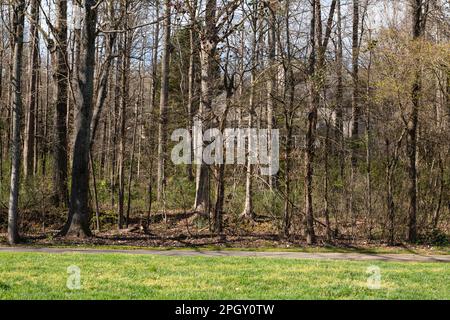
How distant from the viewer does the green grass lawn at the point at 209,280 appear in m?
7.38

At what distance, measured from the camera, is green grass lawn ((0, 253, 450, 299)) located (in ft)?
24.2

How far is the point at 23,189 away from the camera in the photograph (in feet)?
66.2

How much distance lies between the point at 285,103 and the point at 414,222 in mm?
5457

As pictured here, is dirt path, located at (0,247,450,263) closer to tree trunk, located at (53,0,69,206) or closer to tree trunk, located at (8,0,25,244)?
tree trunk, located at (8,0,25,244)

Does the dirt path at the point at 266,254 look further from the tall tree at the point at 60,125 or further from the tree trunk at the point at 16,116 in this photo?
the tall tree at the point at 60,125

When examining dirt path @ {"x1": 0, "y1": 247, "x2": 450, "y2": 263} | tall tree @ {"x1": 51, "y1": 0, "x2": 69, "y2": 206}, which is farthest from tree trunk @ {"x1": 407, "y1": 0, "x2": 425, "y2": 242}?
tall tree @ {"x1": 51, "y1": 0, "x2": 69, "y2": 206}

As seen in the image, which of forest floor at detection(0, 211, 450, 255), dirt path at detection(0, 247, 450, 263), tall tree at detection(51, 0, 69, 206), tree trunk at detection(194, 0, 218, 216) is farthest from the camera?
tall tree at detection(51, 0, 69, 206)

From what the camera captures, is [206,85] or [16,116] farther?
[206,85]

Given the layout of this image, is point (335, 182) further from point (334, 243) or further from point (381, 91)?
point (381, 91)

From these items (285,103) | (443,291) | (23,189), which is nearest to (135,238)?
(23,189)

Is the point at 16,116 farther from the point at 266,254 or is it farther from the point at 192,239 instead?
the point at 266,254

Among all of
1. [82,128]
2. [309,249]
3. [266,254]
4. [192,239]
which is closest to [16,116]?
[82,128]

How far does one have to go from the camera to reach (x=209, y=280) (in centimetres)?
855

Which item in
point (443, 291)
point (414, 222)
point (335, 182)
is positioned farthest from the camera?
point (335, 182)
